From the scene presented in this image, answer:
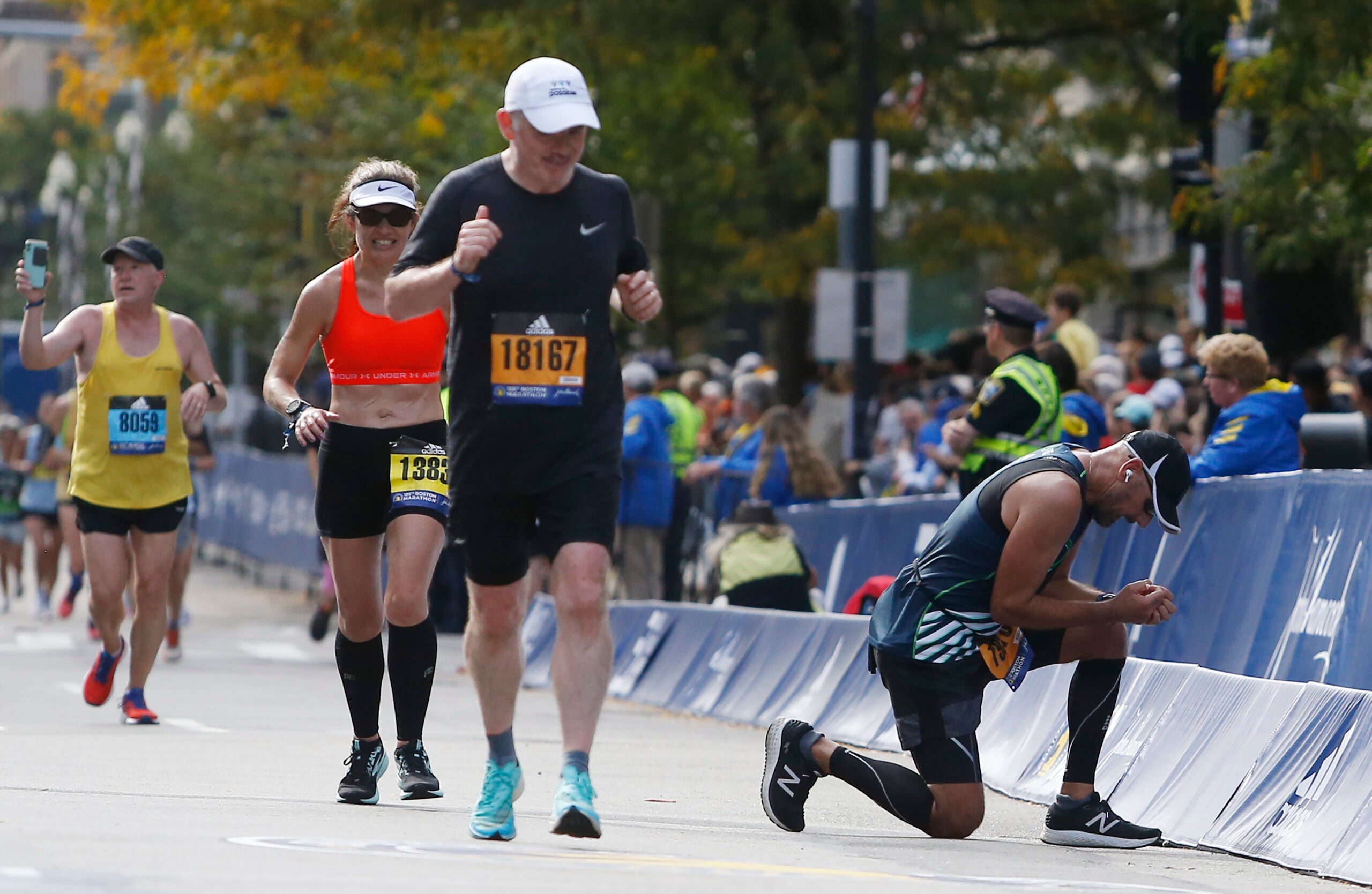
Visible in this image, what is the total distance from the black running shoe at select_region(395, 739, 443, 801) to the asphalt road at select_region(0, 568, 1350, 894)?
5 cm

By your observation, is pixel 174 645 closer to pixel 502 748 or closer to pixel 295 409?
pixel 295 409

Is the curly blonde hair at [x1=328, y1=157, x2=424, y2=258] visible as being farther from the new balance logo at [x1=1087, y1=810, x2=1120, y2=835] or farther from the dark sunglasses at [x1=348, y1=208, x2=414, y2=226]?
the new balance logo at [x1=1087, y1=810, x2=1120, y2=835]

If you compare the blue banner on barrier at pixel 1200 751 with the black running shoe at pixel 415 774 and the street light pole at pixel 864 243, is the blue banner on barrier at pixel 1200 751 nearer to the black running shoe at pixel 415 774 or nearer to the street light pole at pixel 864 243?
the black running shoe at pixel 415 774

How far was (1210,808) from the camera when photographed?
7359 mm

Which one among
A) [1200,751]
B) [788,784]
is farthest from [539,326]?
[1200,751]

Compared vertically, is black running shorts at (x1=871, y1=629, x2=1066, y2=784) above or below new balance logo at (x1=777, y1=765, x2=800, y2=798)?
above

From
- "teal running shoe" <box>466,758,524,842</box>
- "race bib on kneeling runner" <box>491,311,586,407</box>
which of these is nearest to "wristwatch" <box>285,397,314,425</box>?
"race bib on kneeling runner" <box>491,311,586,407</box>

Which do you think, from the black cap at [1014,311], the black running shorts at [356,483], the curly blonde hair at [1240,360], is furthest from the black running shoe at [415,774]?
the black cap at [1014,311]

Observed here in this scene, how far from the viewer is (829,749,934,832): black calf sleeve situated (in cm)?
713

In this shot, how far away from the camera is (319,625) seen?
17328 millimetres

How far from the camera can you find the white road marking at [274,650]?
1672cm

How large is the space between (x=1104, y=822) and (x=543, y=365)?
2.28 m

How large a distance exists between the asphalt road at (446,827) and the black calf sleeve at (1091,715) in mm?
283

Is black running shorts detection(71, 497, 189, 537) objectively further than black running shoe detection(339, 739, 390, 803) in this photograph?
Yes
